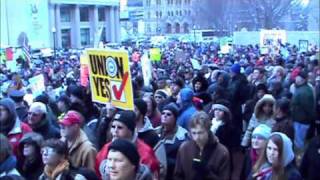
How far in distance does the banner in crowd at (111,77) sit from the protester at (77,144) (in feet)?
2.45

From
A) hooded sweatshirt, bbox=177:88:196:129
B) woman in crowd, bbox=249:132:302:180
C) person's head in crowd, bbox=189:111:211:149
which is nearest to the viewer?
woman in crowd, bbox=249:132:302:180

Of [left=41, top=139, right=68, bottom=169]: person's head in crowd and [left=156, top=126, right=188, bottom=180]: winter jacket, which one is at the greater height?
[left=41, top=139, right=68, bottom=169]: person's head in crowd

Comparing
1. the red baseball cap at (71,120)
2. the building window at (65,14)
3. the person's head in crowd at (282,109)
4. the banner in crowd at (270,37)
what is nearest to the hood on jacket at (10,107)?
the red baseball cap at (71,120)

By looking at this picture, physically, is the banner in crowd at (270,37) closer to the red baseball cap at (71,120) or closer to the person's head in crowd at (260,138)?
the person's head in crowd at (260,138)

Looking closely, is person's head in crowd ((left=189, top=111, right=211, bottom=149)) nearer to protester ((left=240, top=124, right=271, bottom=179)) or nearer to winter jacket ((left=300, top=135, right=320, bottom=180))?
protester ((left=240, top=124, right=271, bottom=179))

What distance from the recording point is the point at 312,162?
19.3 feet

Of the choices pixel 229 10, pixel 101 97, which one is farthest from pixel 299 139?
pixel 229 10

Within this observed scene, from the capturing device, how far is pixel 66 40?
8350cm

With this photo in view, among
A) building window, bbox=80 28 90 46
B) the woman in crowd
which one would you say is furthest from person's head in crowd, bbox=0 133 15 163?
building window, bbox=80 28 90 46

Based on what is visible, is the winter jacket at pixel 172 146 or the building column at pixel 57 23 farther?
the building column at pixel 57 23

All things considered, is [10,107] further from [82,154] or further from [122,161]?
[122,161]

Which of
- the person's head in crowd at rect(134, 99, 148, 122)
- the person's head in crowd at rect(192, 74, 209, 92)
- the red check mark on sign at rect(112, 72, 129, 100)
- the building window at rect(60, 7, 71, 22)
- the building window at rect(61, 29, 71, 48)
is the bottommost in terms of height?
the building window at rect(61, 29, 71, 48)

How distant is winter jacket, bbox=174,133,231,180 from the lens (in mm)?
5551

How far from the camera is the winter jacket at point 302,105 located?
30.0 ft
